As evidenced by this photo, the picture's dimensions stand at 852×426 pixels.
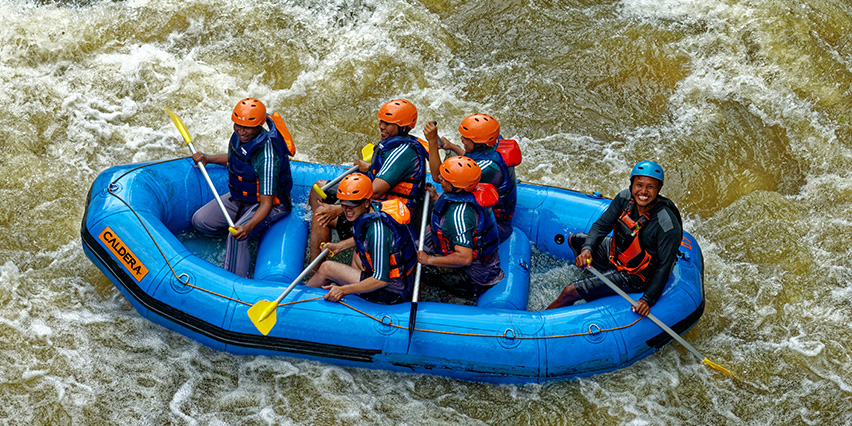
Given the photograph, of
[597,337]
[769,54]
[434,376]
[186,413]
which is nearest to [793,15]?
[769,54]

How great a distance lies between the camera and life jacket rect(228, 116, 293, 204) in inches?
207

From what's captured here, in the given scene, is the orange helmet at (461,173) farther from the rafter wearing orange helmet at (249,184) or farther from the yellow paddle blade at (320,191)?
the rafter wearing orange helmet at (249,184)

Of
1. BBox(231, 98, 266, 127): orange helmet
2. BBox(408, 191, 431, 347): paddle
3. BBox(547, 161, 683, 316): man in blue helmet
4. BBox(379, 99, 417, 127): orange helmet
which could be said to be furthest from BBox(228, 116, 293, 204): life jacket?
BBox(547, 161, 683, 316): man in blue helmet

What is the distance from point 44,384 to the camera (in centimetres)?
512

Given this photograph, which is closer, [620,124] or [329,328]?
[329,328]

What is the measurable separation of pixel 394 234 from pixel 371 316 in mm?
591

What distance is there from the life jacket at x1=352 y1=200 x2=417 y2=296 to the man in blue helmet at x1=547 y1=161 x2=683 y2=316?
1.14 meters

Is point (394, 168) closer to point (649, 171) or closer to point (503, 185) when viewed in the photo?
point (503, 185)

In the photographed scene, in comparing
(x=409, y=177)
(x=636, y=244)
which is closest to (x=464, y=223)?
(x=409, y=177)

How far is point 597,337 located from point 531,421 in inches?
29.3

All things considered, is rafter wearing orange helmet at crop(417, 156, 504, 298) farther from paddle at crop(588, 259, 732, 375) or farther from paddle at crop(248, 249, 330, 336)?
paddle at crop(248, 249, 330, 336)

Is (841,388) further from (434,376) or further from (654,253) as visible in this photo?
(434,376)

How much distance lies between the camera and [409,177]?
210 inches

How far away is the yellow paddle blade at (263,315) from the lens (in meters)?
4.89
